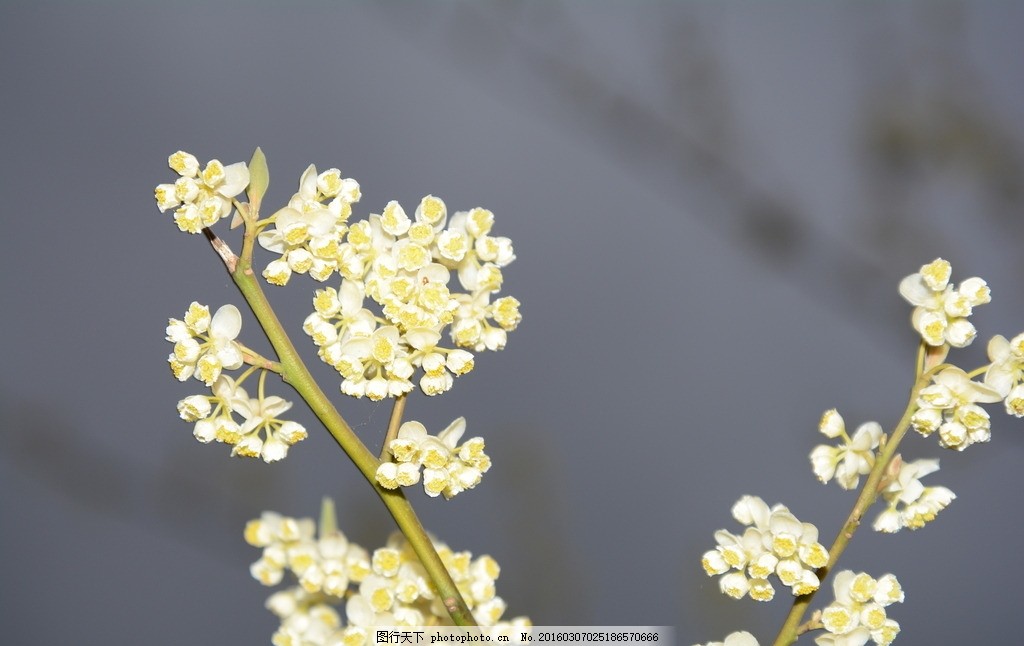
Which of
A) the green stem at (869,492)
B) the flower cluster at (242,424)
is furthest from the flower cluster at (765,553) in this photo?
the flower cluster at (242,424)

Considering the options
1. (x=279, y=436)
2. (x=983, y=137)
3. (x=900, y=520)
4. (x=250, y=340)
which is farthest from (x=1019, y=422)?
(x=279, y=436)

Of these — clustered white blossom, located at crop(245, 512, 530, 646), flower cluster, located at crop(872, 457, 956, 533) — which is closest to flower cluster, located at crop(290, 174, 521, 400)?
clustered white blossom, located at crop(245, 512, 530, 646)

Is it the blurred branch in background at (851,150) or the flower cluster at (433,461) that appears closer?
the flower cluster at (433,461)

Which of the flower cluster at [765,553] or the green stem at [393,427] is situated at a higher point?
the green stem at [393,427]

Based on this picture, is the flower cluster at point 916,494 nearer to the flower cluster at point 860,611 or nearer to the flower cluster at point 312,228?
the flower cluster at point 860,611

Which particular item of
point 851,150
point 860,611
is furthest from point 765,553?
point 851,150

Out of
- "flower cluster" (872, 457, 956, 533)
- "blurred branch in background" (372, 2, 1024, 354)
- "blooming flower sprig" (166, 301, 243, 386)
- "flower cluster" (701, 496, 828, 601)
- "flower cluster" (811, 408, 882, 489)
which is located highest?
"blurred branch in background" (372, 2, 1024, 354)

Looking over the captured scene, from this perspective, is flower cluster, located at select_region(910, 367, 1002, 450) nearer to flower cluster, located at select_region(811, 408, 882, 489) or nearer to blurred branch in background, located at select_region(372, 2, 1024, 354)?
flower cluster, located at select_region(811, 408, 882, 489)
